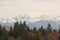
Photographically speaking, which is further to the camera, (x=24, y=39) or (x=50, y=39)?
(x=50, y=39)

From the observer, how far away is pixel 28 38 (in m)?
133

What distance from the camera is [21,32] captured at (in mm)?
160875

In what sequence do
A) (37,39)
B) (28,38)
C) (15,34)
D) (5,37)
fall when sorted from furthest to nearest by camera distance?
(15,34)
(5,37)
(28,38)
(37,39)

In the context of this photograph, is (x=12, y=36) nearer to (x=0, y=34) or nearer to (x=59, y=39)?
(x=0, y=34)

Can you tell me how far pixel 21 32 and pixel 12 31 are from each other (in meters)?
8.20

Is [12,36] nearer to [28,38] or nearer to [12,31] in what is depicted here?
[12,31]

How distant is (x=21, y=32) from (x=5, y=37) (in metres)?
19.9

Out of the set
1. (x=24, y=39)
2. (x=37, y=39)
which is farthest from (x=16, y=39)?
(x=37, y=39)

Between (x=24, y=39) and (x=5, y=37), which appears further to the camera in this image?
A: (x=5, y=37)

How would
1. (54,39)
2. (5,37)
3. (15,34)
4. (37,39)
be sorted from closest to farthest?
1. (37,39)
2. (5,37)
3. (54,39)
4. (15,34)

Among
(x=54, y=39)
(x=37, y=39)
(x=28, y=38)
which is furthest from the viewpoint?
(x=54, y=39)

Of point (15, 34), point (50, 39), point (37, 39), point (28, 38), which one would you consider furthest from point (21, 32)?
point (37, 39)

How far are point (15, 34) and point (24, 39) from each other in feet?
110

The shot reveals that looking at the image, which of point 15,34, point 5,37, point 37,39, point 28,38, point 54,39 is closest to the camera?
point 37,39
